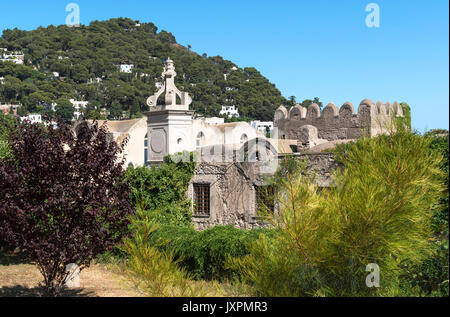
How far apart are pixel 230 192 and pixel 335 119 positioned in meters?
6.04

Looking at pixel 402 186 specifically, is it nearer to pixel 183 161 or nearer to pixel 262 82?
pixel 183 161

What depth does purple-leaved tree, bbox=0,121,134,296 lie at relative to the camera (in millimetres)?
8078

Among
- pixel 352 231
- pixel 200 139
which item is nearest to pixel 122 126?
pixel 200 139

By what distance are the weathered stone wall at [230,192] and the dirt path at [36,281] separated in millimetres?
3658

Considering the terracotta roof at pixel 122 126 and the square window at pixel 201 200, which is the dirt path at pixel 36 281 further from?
the terracotta roof at pixel 122 126

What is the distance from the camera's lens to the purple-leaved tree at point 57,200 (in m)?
8.08

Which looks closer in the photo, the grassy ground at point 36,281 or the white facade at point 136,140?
the grassy ground at point 36,281

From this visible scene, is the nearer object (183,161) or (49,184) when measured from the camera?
(49,184)

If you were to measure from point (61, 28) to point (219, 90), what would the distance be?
47689mm

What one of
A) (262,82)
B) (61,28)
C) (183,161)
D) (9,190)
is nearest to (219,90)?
(262,82)

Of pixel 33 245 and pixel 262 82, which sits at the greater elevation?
pixel 262 82

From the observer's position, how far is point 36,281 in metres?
11.9

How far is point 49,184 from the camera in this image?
8078 millimetres

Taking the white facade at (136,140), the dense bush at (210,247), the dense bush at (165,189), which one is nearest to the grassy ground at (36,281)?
the dense bush at (210,247)
